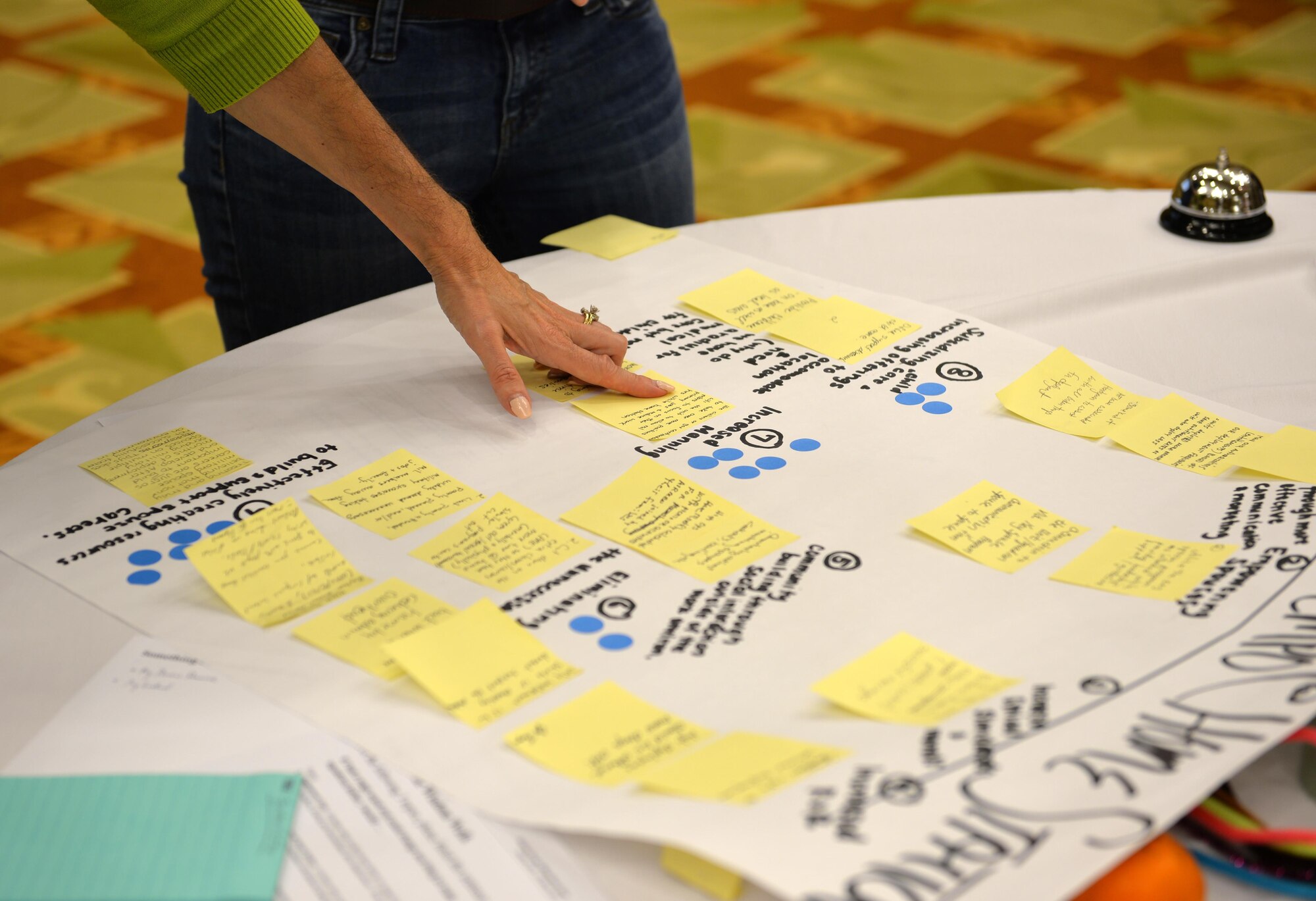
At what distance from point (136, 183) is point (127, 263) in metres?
0.43

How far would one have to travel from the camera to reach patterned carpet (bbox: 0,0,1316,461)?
2674mm

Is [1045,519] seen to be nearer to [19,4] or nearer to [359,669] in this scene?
[359,669]

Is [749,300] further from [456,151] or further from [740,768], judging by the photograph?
[740,768]

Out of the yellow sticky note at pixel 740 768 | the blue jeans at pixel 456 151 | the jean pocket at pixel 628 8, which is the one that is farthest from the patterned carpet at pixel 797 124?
the yellow sticky note at pixel 740 768

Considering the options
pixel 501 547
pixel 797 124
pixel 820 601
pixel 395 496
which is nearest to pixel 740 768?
pixel 820 601

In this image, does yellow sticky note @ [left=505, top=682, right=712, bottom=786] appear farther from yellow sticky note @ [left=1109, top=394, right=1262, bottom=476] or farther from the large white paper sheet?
yellow sticky note @ [left=1109, top=394, right=1262, bottom=476]

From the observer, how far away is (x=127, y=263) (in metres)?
2.87

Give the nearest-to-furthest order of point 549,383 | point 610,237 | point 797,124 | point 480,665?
point 480,665, point 549,383, point 610,237, point 797,124

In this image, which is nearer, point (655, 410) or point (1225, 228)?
point (655, 410)

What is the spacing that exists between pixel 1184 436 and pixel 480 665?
550 millimetres

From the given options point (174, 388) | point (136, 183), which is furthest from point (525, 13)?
point (136, 183)

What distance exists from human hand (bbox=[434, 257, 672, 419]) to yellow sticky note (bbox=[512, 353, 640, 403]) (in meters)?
0.02

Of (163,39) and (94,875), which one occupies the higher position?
(163,39)

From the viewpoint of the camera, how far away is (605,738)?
70 centimetres
